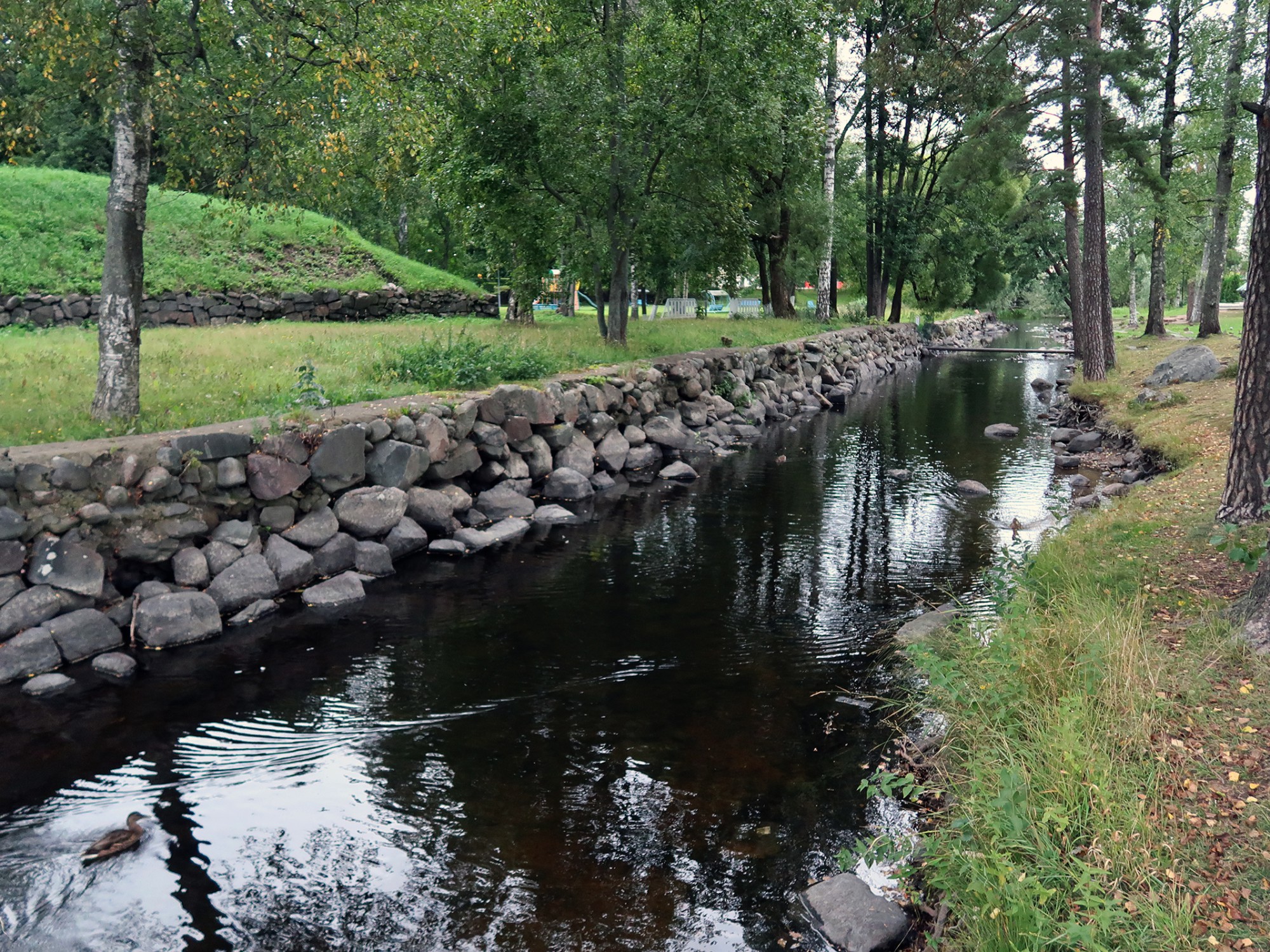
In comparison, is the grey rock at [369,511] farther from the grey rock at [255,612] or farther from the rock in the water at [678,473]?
the rock in the water at [678,473]

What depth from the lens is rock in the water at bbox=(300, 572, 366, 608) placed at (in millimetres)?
8578

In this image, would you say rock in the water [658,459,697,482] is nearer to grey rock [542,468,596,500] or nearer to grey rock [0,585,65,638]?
grey rock [542,468,596,500]

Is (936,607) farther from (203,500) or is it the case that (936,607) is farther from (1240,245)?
(1240,245)

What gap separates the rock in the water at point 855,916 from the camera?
4000 mm

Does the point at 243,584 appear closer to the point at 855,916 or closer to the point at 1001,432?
the point at 855,916

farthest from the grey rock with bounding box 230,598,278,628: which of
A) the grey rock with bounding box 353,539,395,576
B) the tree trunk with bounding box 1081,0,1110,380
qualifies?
the tree trunk with bounding box 1081,0,1110,380

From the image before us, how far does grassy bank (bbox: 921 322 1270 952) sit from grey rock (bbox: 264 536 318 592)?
5.94 meters

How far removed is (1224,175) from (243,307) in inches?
1001

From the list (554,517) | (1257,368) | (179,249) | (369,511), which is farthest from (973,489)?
(179,249)

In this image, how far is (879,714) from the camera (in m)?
6.34

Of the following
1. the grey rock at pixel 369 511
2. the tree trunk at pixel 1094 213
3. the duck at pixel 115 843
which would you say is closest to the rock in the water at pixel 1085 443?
the tree trunk at pixel 1094 213

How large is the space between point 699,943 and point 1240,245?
245 feet

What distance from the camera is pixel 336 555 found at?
9.31m

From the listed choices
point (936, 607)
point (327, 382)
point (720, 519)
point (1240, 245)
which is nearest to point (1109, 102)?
point (720, 519)
